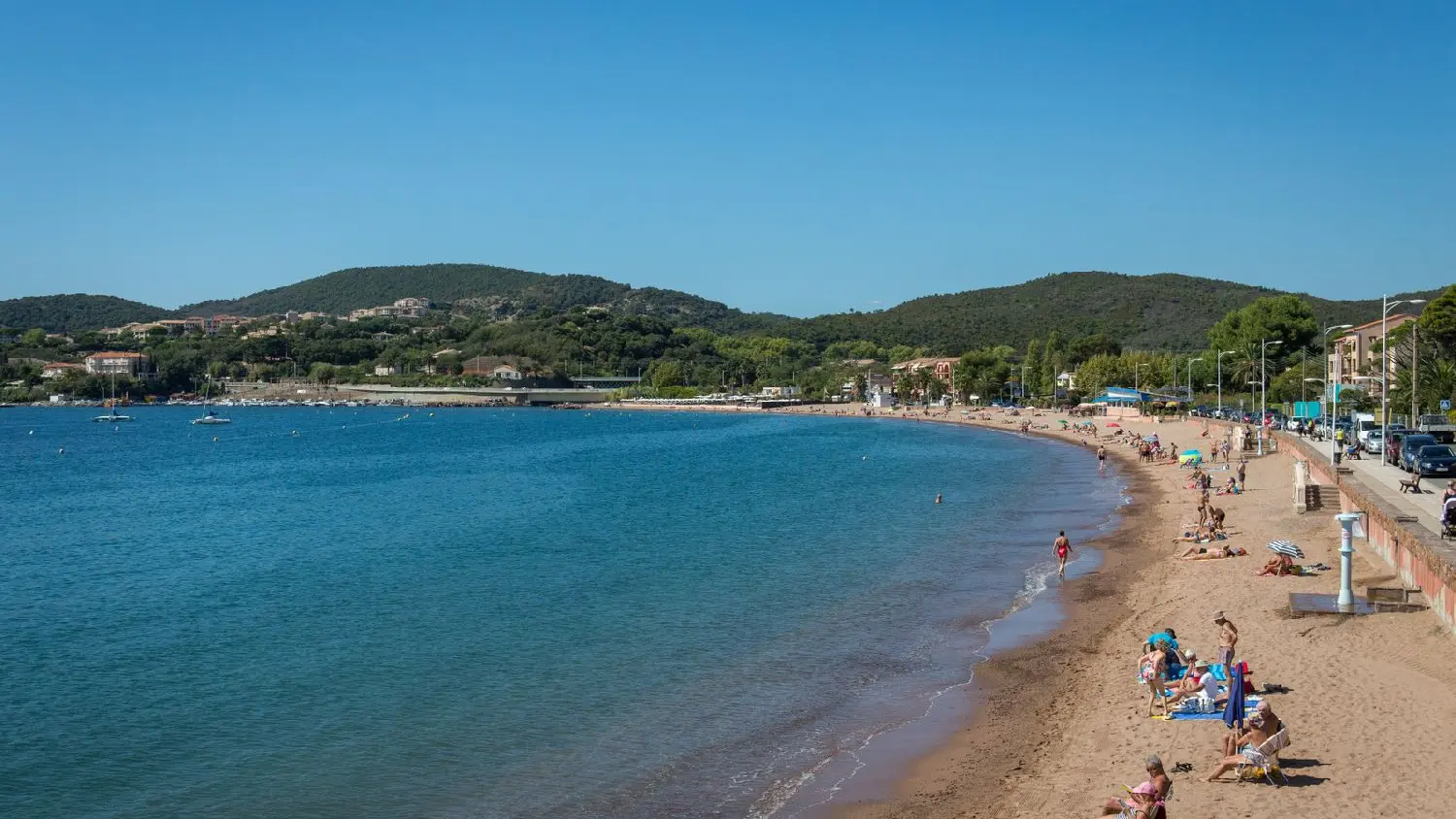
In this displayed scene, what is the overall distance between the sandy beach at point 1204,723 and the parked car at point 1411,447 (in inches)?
351

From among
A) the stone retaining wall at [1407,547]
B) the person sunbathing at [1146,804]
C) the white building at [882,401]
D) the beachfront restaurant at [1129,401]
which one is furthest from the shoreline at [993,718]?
the white building at [882,401]

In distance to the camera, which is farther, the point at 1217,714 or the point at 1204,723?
the point at 1217,714

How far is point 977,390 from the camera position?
133000mm

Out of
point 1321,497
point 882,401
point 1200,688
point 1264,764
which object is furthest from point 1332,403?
point 882,401

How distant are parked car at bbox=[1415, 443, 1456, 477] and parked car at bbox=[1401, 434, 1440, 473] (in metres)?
0.80

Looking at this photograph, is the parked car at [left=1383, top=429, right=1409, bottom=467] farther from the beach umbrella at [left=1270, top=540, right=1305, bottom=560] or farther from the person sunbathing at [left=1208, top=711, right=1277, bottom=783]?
the person sunbathing at [left=1208, top=711, right=1277, bottom=783]

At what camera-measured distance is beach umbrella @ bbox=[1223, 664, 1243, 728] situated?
41.4ft

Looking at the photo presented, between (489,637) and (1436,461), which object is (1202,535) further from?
(489,637)

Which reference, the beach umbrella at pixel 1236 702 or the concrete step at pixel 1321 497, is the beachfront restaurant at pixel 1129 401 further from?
the beach umbrella at pixel 1236 702

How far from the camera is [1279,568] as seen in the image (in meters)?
22.0

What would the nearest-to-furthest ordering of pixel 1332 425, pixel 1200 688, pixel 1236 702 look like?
pixel 1236 702, pixel 1200 688, pixel 1332 425

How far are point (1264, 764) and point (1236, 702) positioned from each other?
152 centimetres

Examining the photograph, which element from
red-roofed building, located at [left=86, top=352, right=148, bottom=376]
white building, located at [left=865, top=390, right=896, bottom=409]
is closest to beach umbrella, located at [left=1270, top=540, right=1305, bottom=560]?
white building, located at [left=865, top=390, right=896, bottom=409]

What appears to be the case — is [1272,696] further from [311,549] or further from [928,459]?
[928,459]
